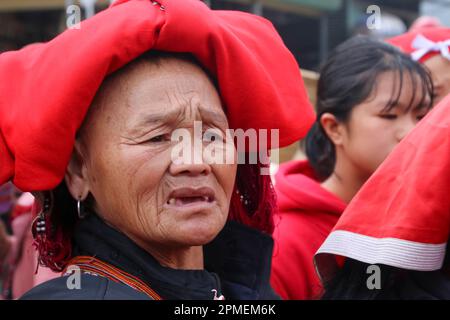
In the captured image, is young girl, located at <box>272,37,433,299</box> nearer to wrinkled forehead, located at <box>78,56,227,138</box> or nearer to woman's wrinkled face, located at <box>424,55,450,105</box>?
woman's wrinkled face, located at <box>424,55,450,105</box>

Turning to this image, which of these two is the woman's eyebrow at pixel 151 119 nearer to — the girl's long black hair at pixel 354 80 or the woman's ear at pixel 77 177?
the woman's ear at pixel 77 177

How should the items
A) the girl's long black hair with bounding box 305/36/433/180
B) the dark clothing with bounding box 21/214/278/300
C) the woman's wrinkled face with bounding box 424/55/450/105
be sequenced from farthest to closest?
the woman's wrinkled face with bounding box 424/55/450/105
the girl's long black hair with bounding box 305/36/433/180
the dark clothing with bounding box 21/214/278/300

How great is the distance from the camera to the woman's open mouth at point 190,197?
4.97ft

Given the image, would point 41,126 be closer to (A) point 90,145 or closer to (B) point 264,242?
(A) point 90,145

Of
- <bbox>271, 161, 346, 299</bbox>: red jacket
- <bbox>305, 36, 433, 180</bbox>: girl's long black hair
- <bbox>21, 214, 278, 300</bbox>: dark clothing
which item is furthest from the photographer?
<bbox>305, 36, 433, 180</bbox>: girl's long black hair

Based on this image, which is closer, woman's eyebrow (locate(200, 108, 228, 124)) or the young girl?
woman's eyebrow (locate(200, 108, 228, 124))

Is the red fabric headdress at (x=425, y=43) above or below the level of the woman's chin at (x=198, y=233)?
below

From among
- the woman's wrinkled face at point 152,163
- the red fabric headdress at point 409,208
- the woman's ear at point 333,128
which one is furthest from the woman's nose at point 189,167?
the woman's ear at point 333,128

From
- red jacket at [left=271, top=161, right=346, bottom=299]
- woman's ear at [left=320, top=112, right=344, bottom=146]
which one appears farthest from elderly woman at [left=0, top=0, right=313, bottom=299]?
woman's ear at [left=320, top=112, right=344, bottom=146]

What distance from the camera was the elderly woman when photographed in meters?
1.48

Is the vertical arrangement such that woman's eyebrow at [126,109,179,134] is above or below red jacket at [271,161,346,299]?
above

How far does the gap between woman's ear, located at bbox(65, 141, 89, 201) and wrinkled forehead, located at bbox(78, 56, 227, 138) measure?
88mm

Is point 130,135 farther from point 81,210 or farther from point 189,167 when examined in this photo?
point 81,210

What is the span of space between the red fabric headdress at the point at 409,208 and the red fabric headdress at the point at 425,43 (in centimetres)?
136
